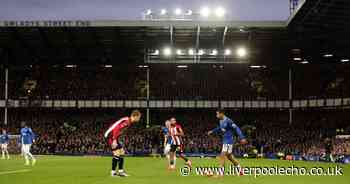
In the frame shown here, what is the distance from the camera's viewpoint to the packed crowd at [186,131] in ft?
188

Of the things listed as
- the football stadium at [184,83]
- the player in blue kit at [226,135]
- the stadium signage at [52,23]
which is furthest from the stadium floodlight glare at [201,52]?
the player in blue kit at [226,135]

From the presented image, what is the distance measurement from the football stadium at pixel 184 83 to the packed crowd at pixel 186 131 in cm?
15

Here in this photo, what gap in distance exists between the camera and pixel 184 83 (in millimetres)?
72000

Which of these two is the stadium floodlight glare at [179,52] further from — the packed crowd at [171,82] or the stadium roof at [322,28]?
the stadium roof at [322,28]

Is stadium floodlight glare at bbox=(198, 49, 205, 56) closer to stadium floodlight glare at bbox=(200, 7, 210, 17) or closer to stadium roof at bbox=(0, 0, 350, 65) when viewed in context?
stadium roof at bbox=(0, 0, 350, 65)

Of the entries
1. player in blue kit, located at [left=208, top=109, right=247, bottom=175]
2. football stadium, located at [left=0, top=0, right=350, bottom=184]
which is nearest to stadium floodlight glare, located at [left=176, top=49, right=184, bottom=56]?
football stadium, located at [left=0, top=0, right=350, bottom=184]

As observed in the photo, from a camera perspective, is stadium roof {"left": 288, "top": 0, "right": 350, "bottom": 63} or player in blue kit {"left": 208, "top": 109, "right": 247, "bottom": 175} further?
stadium roof {"left": 288, "top": 0, "right": 350, "bottom": 63}

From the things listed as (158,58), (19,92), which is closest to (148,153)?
(158,58)

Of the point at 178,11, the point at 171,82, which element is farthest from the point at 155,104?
the point at 178,11

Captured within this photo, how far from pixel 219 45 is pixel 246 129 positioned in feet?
41.7

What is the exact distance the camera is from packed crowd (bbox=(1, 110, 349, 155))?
188 feet

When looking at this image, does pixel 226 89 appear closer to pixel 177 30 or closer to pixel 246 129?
pixel 246 129

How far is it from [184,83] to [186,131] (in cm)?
921

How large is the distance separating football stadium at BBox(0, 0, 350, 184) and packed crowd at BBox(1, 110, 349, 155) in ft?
0.49
